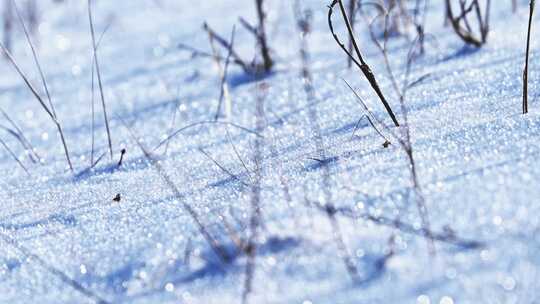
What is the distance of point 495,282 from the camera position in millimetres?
830

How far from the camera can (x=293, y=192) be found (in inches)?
44.1

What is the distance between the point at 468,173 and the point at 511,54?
748mm

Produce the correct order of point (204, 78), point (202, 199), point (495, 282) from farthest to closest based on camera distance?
point (204, 78) < point (202, 199) < point (495, 282)

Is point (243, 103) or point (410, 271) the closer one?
point (410, 271)

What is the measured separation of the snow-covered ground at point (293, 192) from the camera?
2.93 ft

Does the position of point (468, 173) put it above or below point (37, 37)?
below

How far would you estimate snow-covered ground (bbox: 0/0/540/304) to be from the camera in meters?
0.89

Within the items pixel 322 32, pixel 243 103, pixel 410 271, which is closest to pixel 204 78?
pixel 243 103

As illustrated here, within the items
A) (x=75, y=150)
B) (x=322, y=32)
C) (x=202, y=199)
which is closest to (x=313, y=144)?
(x=202, y=199)

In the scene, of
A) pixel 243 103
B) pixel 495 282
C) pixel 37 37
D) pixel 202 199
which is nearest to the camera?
pixel 495 282

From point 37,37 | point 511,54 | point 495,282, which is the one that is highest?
point 37,37

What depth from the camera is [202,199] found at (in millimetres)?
1164

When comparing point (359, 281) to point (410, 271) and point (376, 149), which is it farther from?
point (376, 149)

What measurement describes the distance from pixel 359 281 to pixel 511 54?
1032mm
